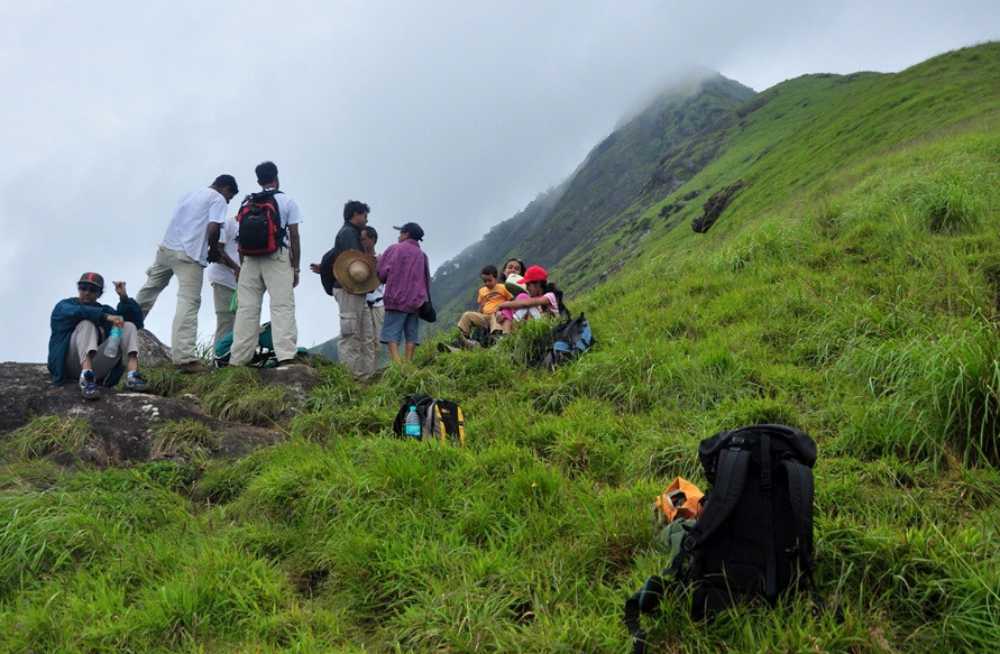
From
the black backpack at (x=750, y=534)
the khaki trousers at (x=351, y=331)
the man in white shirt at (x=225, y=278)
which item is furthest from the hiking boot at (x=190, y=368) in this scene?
the black backpack at (x=750, y=534)

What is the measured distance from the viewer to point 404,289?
30.1 feet

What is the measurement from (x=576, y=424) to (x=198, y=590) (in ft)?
9.62

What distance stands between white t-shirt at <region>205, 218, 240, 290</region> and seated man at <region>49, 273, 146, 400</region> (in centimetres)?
196

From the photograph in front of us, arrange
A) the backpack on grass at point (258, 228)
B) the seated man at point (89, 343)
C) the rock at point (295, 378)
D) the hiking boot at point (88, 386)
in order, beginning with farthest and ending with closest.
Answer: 1. the backpack on grass at point (258, 228)
2. the rock at point (295, 378)
3. the seated man at point (89, 343)
4. the hiking boot at point (88, 386)

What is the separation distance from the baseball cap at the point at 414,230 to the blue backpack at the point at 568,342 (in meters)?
3.02

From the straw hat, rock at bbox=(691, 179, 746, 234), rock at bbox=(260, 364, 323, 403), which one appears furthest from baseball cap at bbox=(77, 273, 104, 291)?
rock at bbox=(691, 179, 746, 234)

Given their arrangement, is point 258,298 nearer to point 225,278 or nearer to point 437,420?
point 225,278

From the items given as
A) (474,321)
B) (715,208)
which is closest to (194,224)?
(474,321)

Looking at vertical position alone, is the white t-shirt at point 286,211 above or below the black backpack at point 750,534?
above

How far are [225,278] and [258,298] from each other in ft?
4.39

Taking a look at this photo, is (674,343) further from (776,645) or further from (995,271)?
(776,645)

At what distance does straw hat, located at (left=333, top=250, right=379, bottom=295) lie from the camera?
9.52 meters

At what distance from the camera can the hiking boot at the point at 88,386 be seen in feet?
22.2

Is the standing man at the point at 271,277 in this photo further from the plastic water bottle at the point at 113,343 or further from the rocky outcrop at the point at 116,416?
the plastic water bottle at the point at 113,343
